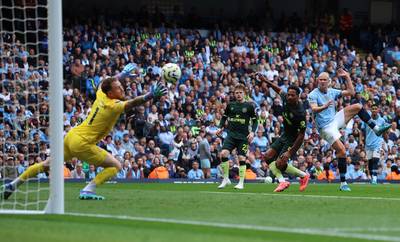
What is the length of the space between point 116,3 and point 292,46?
7.50 metres

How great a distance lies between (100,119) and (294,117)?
588cm

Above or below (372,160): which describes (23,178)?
above

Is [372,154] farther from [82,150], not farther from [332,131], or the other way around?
[82,150]

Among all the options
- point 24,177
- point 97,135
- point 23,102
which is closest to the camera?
point 24,177

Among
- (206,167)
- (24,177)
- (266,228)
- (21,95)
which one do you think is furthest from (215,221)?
(206,167)

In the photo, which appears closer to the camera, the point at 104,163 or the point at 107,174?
the point at 107,174

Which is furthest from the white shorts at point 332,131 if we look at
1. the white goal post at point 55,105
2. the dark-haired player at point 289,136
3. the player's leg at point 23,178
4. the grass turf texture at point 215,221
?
the white goal post at point 55,105

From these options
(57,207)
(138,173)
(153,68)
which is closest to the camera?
(57,207)

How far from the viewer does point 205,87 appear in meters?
34.2

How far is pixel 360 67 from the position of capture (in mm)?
39438

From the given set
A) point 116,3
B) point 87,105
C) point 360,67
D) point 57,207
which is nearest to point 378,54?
point 360,67

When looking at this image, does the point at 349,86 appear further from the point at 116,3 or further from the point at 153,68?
the point at 116,3

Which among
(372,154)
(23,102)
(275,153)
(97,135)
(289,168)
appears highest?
(23,102)

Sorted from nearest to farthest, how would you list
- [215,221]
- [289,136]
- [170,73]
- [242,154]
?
[215,221] → [170,73] → [289,136] → [242,154]
